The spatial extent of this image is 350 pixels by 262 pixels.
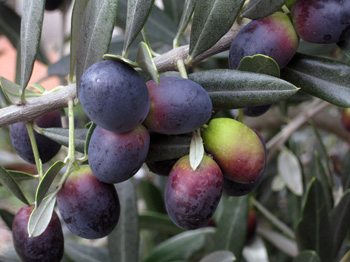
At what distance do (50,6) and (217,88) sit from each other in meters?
0.90

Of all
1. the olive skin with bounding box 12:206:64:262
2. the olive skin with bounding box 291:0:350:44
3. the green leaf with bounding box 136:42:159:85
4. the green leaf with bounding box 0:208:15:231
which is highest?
the olive skin with bounding box 291:0:350:44

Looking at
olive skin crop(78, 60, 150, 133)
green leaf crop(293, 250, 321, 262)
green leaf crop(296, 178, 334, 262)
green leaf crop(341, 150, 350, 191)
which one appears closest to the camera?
olive skin crop(78, 60, 150, 133)

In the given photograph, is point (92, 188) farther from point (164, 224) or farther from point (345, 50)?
point (164, 224)

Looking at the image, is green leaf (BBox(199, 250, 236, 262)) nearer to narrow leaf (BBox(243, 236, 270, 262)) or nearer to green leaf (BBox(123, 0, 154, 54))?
narrow leaf (BBox(243, 236, 270, 262))

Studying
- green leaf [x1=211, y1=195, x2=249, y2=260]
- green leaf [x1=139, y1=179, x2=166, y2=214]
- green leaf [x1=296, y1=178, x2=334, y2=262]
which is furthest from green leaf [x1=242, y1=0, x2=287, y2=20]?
green leaf [x1=139, y1=179, x2=166, y2=214]

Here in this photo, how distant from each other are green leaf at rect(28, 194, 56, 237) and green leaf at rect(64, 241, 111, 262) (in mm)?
588

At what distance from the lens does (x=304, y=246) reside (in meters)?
1.03

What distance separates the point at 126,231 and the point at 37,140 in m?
0.40

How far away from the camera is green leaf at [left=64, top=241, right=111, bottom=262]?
3.81ft

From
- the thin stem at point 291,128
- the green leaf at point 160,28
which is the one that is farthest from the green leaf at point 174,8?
the thin stem at point 291,128

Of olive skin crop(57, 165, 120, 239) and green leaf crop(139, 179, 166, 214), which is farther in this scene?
green leaf crop(139, 179, 166, 214)

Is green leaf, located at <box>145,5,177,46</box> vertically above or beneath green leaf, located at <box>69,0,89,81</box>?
beneath

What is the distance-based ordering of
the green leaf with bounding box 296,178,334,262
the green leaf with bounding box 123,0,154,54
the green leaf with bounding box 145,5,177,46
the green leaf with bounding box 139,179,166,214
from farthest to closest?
the green leaf with bounding box 139,179,166,214
the green leaf with bounding box 145,5,177,46
the green leaf with bounding box 296,178,334,262
the green leaf with bounding box 123,0,154,54

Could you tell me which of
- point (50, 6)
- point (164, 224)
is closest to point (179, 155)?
point (164, 224)
